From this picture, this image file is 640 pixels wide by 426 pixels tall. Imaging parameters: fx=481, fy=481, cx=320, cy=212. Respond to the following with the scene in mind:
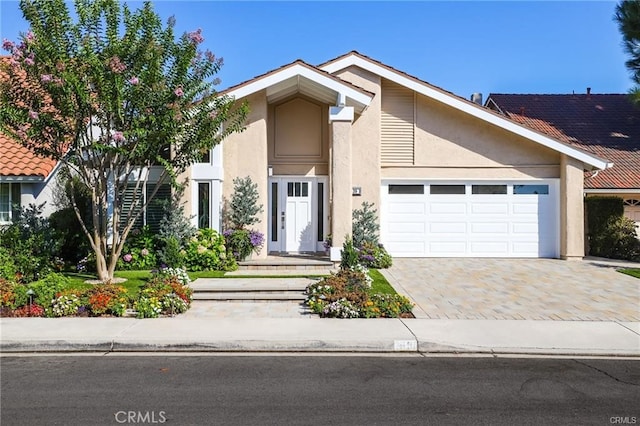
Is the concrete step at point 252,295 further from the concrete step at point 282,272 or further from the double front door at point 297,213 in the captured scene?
the double front door at point 297,213

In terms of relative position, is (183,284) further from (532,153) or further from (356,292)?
(532,153)

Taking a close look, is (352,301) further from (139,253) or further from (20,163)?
(20,163)

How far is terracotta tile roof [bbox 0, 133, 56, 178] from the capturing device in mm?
12406

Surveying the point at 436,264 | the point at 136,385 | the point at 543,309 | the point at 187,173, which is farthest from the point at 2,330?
the point at 436,264

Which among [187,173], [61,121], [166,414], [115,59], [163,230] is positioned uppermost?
[115,59]

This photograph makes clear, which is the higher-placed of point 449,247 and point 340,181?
point 340,181

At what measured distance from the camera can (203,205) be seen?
42.1 feet

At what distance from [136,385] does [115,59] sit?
6.58 m

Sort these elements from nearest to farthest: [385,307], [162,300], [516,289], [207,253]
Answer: [385,307] → [162,300] → [516,289] → [207,253]

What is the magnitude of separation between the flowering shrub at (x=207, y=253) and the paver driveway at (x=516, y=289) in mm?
4107

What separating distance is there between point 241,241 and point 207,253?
38.0 inches

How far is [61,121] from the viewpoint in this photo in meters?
9.74

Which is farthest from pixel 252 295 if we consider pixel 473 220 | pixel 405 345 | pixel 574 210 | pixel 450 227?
pixel 574 210

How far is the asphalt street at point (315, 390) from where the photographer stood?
442 cm
